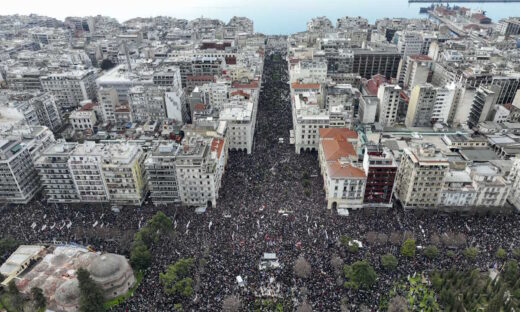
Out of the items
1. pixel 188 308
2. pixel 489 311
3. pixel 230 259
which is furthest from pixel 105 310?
pixel 489 311

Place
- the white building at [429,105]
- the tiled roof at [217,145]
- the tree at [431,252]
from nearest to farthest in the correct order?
the tree at [431,252] → the tiled roof at [217,145] → the white building at [429,105]

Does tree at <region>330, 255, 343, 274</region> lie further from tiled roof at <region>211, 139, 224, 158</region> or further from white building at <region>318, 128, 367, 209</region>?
tiled roof at <region>211, 139, 224, 158</region>

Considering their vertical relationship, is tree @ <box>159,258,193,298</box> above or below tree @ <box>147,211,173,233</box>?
below

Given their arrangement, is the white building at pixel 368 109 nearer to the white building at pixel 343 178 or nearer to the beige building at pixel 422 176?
the white building at pixel 343 178

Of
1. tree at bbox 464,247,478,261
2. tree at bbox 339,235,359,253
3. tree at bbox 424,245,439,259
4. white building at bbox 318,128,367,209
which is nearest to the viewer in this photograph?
tree at bbox 464,247,478,261

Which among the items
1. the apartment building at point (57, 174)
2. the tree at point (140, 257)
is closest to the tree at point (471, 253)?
the tree at point (140, 257)

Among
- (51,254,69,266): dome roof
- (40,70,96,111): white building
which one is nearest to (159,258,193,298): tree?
(51,254,69,266): dome roof

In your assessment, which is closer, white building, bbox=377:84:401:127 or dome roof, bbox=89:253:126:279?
dome roof, bbox=89:253:126:279
